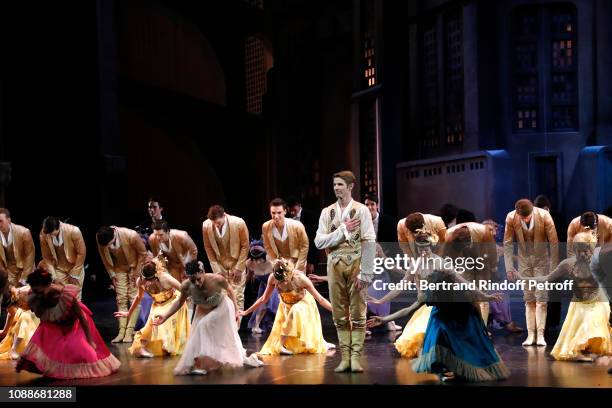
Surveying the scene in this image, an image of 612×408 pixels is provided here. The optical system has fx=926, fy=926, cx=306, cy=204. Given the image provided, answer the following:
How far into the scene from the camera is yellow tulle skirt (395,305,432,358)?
285 inches

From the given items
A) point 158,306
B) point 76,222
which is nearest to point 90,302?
point 76,222

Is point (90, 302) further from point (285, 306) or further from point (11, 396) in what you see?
point (11, 396)

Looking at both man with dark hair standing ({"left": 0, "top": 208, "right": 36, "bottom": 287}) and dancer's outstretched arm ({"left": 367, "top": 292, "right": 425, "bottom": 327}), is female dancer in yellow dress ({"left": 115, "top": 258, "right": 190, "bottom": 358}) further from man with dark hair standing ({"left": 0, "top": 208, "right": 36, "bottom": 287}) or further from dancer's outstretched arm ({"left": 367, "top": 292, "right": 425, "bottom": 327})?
dancer's outstretched arm ({"left": 367, "top": 292, "right": 425, "bottom": 327})

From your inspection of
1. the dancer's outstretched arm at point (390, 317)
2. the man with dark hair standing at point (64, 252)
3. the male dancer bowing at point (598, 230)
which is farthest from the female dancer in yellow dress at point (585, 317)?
the man with dark hair standing at point (64, 252)

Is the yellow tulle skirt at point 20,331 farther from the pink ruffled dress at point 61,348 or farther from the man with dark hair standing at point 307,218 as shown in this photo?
the man with dark hair standing at point 307,218

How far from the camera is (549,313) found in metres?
8.49

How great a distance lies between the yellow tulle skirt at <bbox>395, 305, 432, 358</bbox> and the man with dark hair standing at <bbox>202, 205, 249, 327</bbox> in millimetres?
1926

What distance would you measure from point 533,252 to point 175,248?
10.6 feet

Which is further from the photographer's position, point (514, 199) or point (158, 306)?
point (514, 199)

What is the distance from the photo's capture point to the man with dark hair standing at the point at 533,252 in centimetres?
765

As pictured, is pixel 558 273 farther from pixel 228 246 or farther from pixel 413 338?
pixel 228 246

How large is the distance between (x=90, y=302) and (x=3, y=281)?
19.6 feet

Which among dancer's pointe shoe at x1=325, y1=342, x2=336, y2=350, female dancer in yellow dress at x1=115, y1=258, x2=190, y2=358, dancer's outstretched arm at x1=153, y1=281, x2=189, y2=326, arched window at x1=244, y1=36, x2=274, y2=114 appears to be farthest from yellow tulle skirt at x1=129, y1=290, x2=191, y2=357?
arched window at x1=244, y1=36, x2=274, y2=114

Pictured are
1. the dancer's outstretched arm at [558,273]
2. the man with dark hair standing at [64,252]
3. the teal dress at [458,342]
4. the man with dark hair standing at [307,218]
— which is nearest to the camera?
the teal dress at [458,342]
